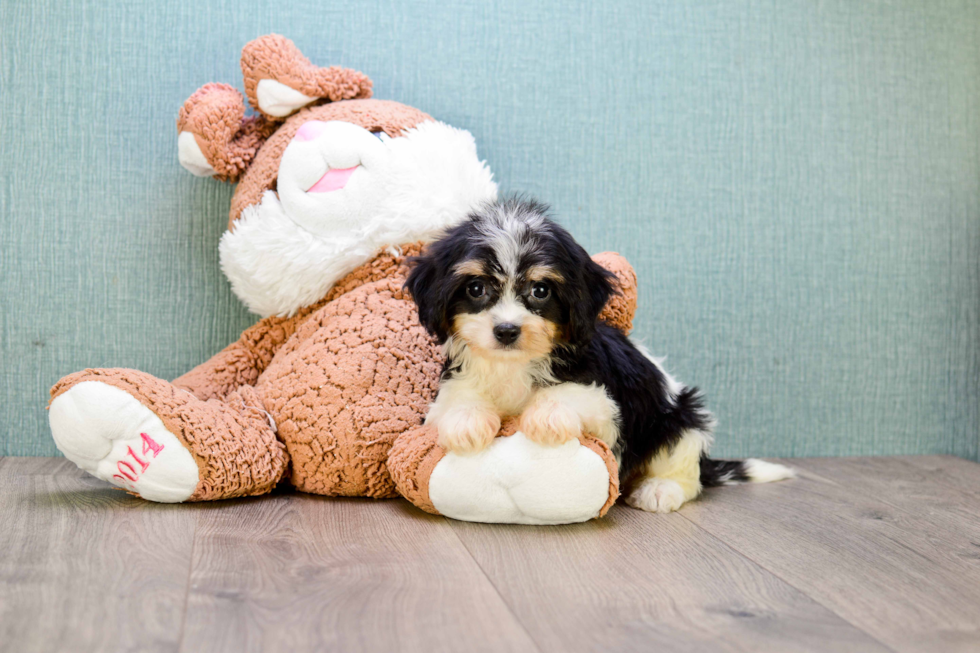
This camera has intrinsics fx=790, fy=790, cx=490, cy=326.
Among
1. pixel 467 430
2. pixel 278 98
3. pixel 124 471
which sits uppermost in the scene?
pixel 278 98

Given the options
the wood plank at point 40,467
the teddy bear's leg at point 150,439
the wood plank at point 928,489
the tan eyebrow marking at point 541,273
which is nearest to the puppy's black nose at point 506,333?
the tan eyebrow marking at point 541,273

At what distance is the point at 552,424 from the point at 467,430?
0.17 metres

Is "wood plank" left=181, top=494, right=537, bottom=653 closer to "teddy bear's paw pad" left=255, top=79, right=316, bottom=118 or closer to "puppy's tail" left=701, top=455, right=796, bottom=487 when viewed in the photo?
"puppy's tail" left=701, top=455, right=796, bottom=487

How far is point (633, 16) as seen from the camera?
243 cm

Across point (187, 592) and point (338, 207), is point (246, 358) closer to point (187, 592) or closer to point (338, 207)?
point (338, 207)

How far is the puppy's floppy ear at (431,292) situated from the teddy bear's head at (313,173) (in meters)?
0.36

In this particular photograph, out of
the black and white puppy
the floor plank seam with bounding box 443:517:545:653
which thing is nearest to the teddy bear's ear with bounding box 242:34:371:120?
the black and white puppy

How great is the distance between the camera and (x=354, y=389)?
1798mm

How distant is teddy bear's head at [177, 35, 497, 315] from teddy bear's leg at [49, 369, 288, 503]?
0.42 metres

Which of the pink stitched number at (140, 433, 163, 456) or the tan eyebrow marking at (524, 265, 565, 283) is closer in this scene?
the tan eyebrow marking at (524, 265, 565, 283)

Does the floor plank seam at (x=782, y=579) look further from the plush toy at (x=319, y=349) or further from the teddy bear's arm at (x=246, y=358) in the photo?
the teddy bear's arm at (x=246, y=358)

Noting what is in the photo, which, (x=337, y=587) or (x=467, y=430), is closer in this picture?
(x=337, y=587)

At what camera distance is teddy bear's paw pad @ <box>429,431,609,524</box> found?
157 centimetres

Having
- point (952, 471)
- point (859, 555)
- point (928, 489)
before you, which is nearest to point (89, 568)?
point (859, 555)
